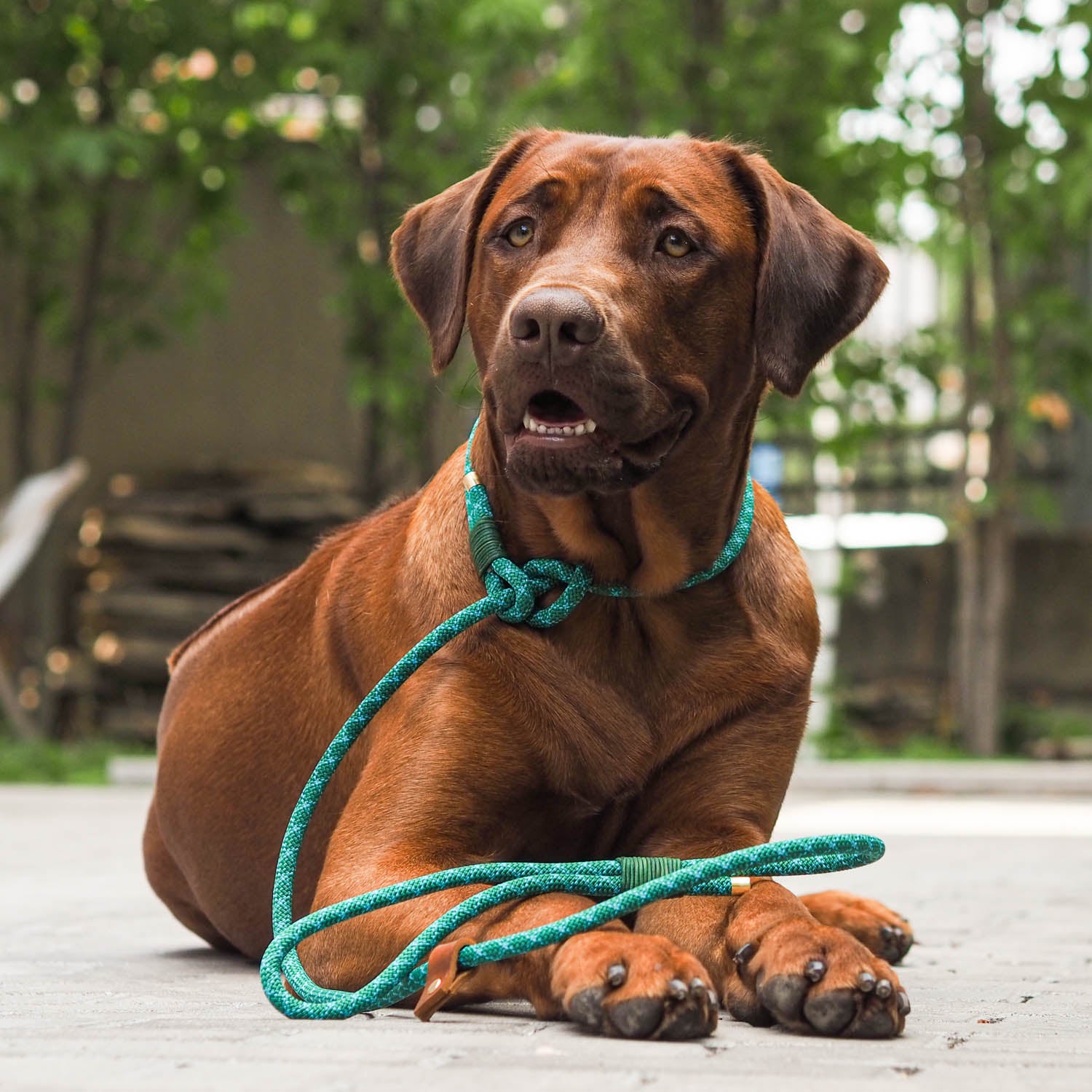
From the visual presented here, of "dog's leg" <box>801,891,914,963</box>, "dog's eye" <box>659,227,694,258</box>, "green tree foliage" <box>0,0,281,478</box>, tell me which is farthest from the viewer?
"green tree foliage" <box>0,0,281,478</box>

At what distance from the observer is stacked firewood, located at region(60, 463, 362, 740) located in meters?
12.3

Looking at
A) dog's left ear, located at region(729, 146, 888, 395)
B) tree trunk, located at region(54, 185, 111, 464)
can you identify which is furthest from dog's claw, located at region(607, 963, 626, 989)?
tree trunk, located at region(54, 185, 111, 464)

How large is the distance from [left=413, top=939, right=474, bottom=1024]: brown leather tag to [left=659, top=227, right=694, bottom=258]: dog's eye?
48.0 inches

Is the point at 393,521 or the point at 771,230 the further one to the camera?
the point at 393,521

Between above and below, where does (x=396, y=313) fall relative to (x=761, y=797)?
above

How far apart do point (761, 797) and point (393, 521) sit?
914 millimetres

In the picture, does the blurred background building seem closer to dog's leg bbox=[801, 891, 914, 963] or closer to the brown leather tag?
dog's leg bbox=[801, 891, 914, 963]

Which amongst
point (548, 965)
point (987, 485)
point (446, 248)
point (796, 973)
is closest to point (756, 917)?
point (796, 973)

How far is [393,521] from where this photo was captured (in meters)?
3.27

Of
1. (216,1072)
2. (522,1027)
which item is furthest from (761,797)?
(216,1072)

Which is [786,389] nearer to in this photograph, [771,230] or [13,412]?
[771,230]

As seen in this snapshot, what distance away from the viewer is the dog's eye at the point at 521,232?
293 cm

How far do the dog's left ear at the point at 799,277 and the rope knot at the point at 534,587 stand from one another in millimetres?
498

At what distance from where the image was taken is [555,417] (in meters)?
2.70
